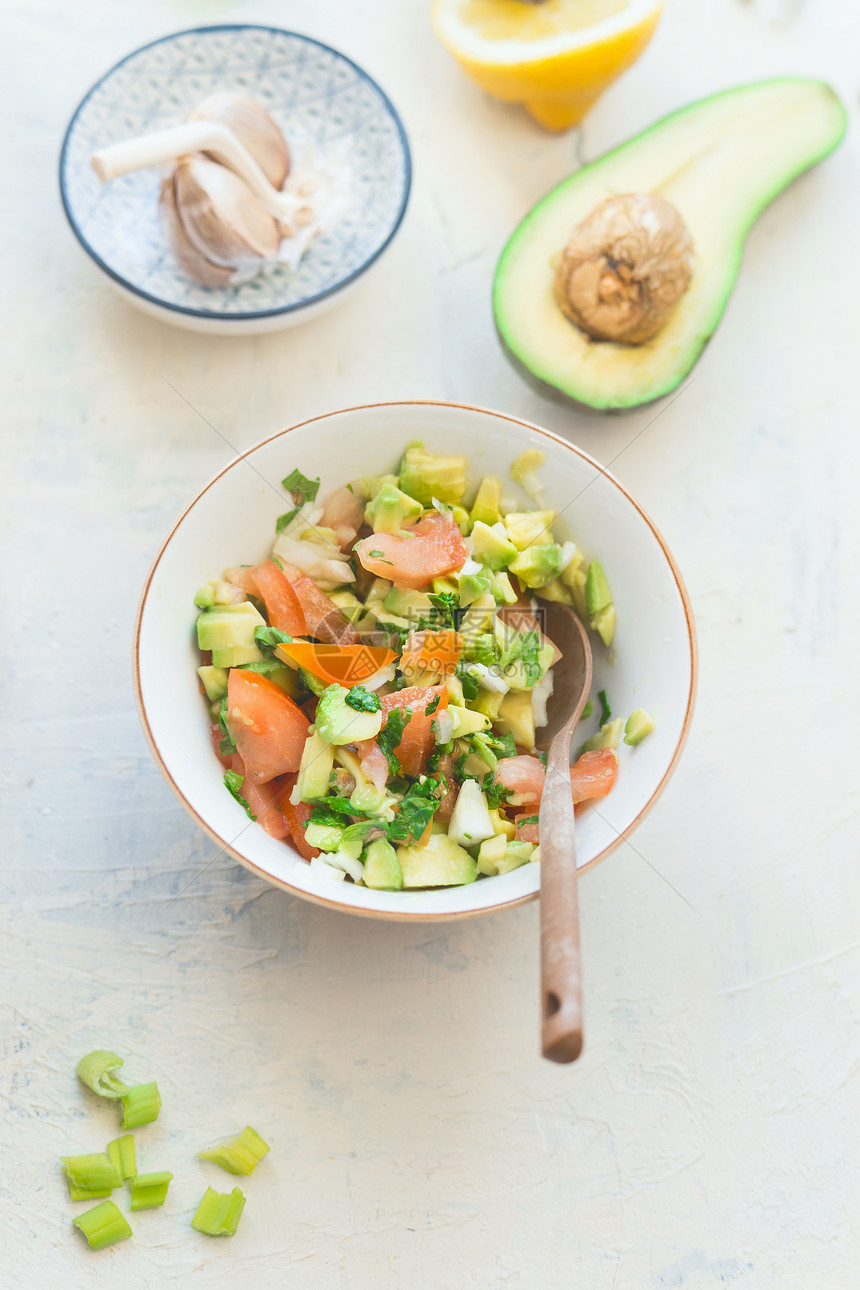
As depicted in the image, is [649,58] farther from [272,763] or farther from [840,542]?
[272,763]

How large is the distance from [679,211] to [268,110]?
865 millimetres

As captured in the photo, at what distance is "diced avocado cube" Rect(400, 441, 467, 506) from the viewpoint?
4.79ft

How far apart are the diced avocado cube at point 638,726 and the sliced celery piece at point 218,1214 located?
3.22 feet

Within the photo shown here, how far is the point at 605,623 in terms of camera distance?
1.46m

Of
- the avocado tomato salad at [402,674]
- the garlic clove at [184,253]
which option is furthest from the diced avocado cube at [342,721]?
the garlic clove at [184,253]

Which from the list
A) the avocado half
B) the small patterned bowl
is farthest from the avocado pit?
the small patterned bowl

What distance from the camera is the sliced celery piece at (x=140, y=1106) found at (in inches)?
60.1

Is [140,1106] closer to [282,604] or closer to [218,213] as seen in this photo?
[282,604]

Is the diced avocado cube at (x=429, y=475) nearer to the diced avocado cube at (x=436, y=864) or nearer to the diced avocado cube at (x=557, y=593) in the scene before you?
the diced avocado cube at (x=557, y=593)

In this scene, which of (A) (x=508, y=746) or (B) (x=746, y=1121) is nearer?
(A) (x=508, y=746)

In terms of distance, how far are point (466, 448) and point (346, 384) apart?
19.0 inches

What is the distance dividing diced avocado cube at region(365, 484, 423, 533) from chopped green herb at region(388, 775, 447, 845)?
396mm

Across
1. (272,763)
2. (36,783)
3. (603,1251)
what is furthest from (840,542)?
(36,783)

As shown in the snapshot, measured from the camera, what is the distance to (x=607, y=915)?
1666mm
